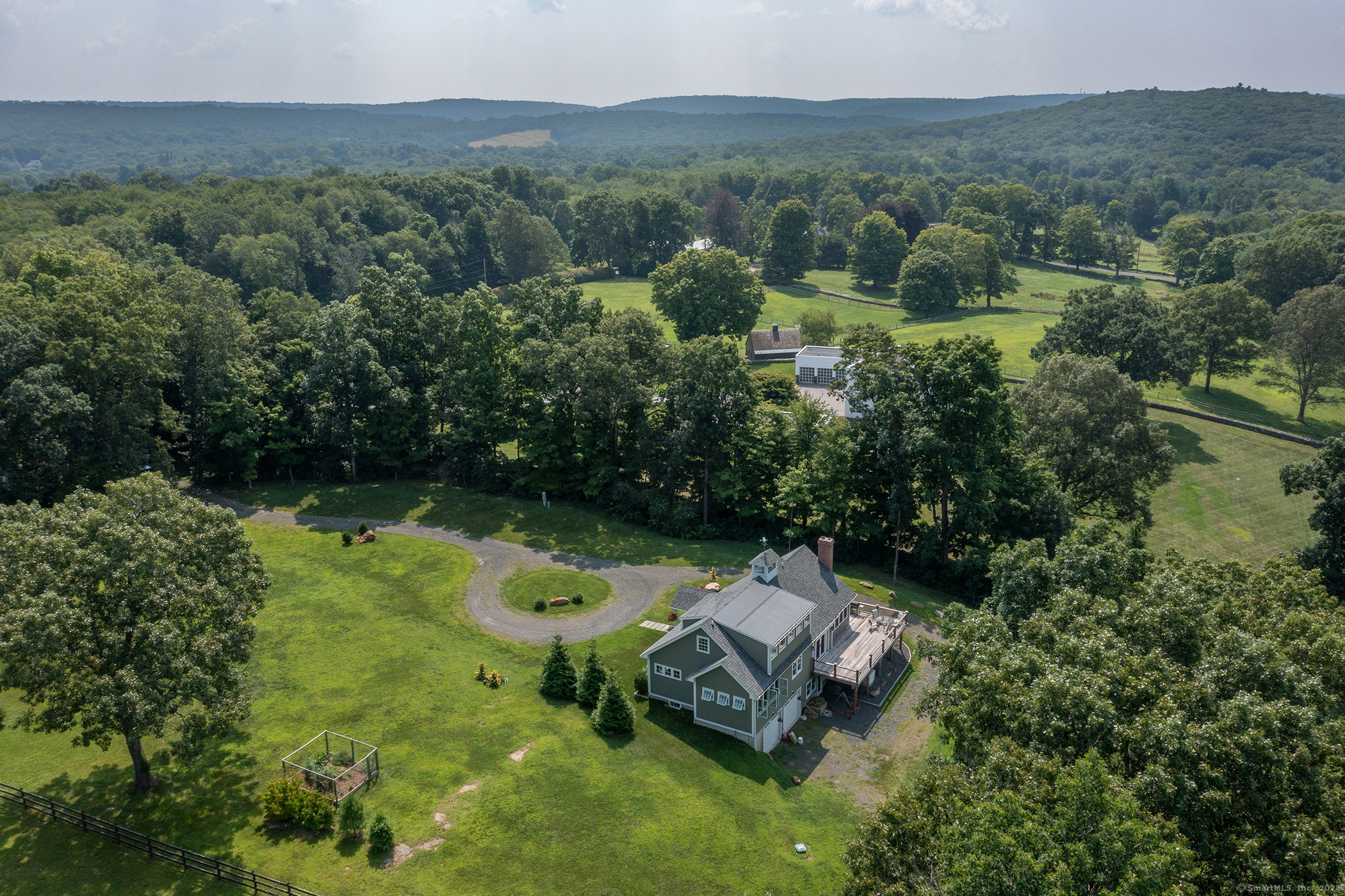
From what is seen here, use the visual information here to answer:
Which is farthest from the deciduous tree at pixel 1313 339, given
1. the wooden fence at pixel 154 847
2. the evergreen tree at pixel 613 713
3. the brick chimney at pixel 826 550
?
→ the wooden fence at pixel 154 847

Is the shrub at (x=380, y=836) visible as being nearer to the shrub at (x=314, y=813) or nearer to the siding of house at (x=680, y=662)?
the shrub at (x=314, y=813)

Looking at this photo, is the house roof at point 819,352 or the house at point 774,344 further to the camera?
the house at point 774,344

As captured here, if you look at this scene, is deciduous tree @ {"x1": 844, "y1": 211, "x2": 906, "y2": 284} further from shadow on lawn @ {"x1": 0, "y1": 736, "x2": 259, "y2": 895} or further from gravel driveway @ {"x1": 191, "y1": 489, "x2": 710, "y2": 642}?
shadow on lawn @ {"x1": 0, "y1": 736, "x2": 259, "y2": 895}

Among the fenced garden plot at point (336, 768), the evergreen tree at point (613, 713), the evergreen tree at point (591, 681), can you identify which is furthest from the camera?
the evergreen tree at point (591, 681)

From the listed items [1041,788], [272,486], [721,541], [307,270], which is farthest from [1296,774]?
[307,270]

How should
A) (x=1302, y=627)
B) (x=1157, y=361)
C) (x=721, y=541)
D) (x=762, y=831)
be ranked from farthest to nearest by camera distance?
1. (x=1157, y=361)
2. (x=721, y=541)
3. (x=762, y=831)
4. (x=1302, y=627)

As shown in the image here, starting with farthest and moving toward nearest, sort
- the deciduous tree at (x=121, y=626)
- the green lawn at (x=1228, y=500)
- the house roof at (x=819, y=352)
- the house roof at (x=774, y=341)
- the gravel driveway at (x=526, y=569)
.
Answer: the house roof at (x=774, y=341), the house roof at (x=819, y=352), the green lawn at (x=1228, y=500), the gravel driveway at (x=526, y=569), the deciduous tree at (x=121, y=626)

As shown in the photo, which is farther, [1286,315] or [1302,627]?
[1286,315]

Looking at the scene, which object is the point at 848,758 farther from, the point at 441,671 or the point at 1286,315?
the point at 1286,315
